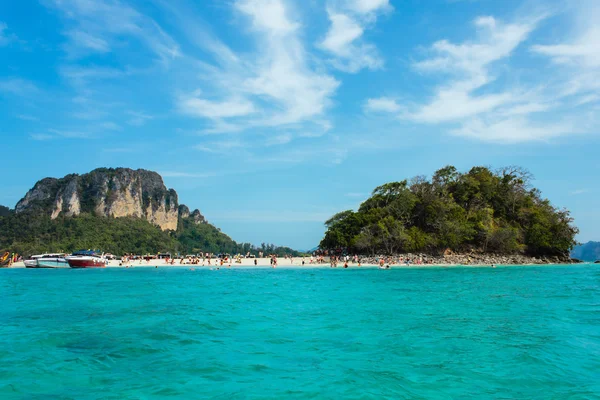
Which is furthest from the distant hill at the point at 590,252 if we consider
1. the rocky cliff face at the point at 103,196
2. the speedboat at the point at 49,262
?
the speedboat at the point at 49,262

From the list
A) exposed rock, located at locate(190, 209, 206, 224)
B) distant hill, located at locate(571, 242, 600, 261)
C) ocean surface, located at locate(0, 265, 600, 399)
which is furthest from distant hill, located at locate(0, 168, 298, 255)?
distant hill, located at locate(571, 242, 600, 261)

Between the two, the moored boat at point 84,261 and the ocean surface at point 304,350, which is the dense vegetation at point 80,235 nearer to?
the moored boat at point 84,261

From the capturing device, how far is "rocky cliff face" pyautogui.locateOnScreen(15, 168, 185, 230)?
10631cm

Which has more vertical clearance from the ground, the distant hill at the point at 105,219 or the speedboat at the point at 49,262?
the distant hill at the point at 105,219

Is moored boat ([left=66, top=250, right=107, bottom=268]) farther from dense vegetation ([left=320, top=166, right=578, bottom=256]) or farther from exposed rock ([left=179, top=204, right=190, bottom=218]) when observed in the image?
exposed rock ([left=179, top=204, right=190, bottom=218])

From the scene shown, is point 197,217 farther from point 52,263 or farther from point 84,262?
point 84,262

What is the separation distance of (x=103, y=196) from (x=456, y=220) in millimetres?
94552

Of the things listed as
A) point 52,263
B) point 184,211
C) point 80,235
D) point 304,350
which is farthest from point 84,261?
point 184,211

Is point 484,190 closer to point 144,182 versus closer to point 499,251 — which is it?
point 499,251

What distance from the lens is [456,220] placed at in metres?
63.0

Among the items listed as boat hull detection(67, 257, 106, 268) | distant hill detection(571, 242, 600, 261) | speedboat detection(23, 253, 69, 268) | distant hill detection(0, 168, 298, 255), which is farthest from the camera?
distant hill detection(571, 242, 600, 261)

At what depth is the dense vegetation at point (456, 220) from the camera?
205 ft

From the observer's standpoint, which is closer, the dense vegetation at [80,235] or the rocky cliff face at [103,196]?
the dense vegetation at [80,235]

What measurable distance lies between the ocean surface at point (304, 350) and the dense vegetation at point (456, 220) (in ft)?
138
